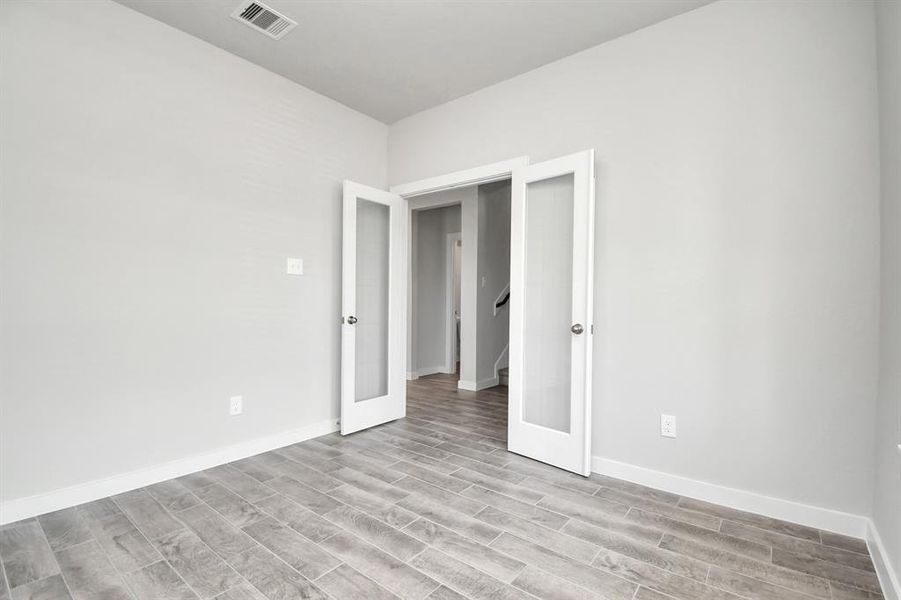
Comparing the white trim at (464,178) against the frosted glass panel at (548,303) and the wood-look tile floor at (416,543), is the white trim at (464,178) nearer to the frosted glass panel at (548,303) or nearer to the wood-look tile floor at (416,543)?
the frosted glass panel at (548,303)

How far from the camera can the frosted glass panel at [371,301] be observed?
12.1ft

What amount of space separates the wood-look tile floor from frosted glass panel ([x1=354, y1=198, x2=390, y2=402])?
1.08 meters

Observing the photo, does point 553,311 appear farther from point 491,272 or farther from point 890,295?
point 491,272

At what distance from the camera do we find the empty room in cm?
184

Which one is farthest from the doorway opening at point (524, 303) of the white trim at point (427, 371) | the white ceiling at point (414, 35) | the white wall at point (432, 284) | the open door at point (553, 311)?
the white wall at point (432, 284)

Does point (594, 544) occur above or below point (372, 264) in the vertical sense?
below

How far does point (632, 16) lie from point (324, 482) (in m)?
3.33

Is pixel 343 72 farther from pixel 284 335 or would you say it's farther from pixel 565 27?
pixel 284 335

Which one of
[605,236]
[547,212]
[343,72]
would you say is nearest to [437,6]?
[343,72]

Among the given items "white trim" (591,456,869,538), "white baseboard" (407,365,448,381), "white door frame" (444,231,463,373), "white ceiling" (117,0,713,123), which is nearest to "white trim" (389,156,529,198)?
"white ceiling" (117,0,713,123)

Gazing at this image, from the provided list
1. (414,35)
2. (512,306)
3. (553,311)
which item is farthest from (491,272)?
(414,35)

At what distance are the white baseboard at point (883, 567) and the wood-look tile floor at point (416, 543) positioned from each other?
34 millimetres

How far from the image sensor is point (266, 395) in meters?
3.13

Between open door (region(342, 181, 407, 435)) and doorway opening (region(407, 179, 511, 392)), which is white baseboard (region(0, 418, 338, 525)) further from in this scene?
doorway opening (region(407, 179, 511, 392))
